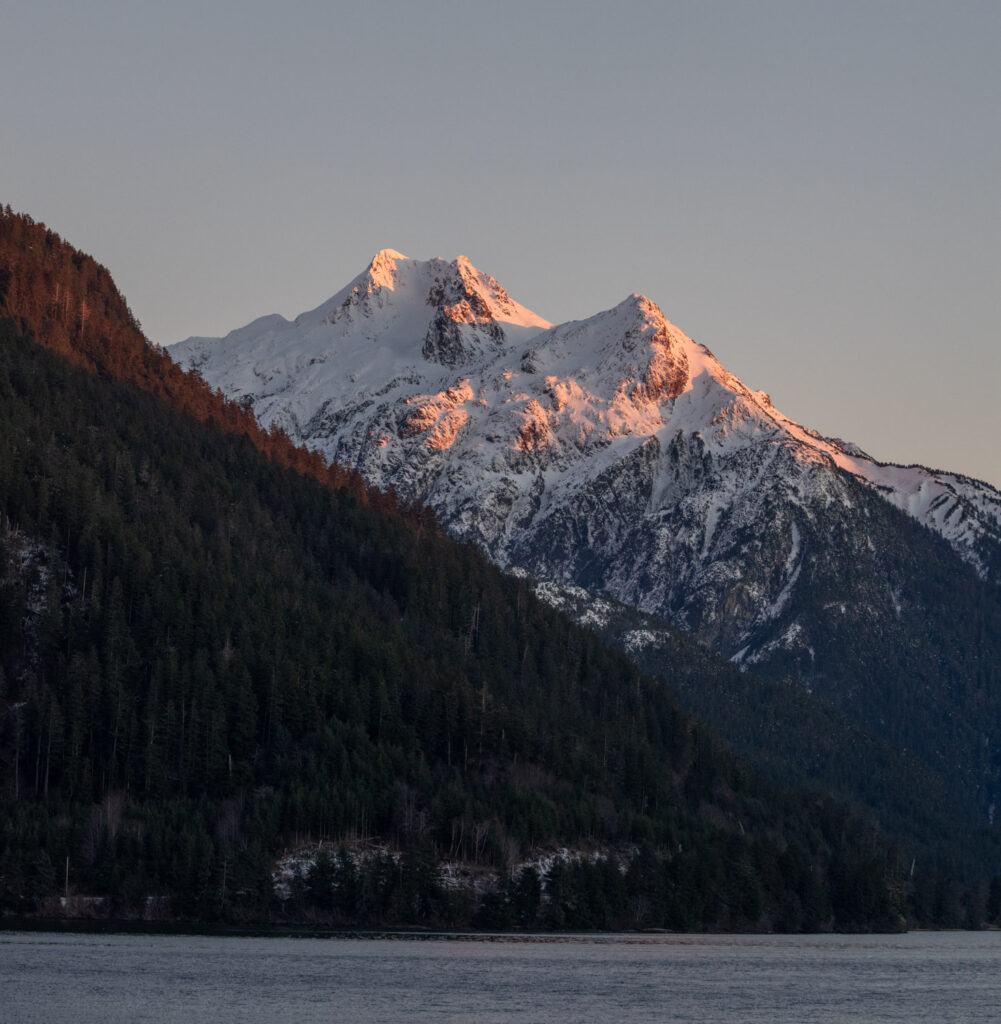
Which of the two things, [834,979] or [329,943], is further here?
[329,943]

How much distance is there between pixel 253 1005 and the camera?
132m

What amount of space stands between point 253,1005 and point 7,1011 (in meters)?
18.8

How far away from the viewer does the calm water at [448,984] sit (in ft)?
428

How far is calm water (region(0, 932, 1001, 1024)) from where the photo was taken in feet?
428

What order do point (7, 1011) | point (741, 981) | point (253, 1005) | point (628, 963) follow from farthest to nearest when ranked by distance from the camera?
point (628, 963) < point (741, 981) < point (253, 1005) < point (7, 1011)

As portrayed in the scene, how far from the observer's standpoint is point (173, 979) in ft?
477

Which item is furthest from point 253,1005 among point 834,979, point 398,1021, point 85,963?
point 834,979

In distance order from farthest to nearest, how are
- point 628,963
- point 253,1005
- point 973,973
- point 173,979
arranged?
point 973,973 → point 628,963 → point 173,979 → point 253,1005

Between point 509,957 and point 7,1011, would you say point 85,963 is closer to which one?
point 7,1011

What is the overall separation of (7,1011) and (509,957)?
66.1 m

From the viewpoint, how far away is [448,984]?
149 m

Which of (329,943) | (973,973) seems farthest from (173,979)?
(973,973)

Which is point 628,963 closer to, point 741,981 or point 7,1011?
point 741,981

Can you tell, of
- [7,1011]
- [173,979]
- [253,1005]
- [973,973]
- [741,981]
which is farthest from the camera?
[973,973]
